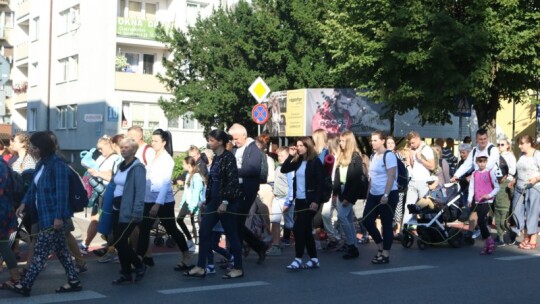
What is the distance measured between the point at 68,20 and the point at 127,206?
127 feet

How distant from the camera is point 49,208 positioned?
28.2 feet

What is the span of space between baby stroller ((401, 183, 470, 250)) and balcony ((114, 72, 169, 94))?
101 ft

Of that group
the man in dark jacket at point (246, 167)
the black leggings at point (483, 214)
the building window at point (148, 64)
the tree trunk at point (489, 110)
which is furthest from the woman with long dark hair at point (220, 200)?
the building window at point (148, 64)

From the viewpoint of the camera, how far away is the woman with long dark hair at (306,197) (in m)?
10.7

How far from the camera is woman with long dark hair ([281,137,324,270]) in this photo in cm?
1071

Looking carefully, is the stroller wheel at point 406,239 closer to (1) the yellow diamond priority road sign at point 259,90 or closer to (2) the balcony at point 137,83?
(1) the yellow diamond priority road sign at point 259,90

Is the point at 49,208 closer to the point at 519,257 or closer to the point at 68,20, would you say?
the point at 519,257

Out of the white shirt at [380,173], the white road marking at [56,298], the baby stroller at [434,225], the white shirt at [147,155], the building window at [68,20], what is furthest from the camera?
the building window at [68,20]

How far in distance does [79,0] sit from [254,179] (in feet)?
118

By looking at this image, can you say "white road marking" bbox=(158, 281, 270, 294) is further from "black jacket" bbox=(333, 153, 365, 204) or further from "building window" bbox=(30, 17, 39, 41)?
"building window" bbox=(30, 17, 39, 41)

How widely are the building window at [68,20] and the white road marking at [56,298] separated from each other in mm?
37773

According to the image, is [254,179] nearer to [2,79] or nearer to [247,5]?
[2,79]

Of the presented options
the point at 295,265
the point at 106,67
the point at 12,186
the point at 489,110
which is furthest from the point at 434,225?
the point at 106,67

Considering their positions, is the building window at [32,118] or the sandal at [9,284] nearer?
the sandal at [9,284]
